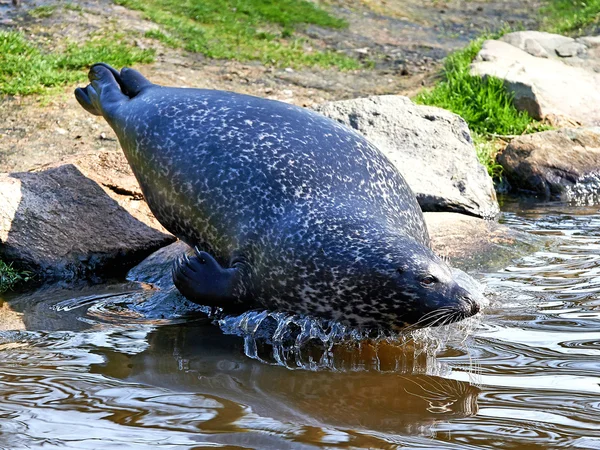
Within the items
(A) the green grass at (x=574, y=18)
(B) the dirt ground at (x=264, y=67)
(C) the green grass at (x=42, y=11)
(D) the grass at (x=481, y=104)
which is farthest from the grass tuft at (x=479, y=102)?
(C) the green grass at (x=42, y=11)

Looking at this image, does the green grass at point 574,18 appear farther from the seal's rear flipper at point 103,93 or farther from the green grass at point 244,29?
the seal's rear flipper at point 103,93

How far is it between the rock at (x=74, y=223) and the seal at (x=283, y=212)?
1.93 ft

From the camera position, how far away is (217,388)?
132 inches

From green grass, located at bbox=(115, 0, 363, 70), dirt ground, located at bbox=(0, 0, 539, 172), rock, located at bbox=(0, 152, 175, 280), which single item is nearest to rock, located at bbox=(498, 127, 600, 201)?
dirt ground, located at bbox=(0, 0, 539, 172)

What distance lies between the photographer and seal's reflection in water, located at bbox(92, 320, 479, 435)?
304cm

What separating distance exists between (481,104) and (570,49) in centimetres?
237

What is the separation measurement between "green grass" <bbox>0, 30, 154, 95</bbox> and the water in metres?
4.12

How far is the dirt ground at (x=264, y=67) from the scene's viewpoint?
7655 mm

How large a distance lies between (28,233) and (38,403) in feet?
7.84

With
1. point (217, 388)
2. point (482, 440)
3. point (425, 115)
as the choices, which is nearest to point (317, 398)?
point (217, 388)

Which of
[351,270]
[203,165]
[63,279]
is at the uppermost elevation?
[203,165]

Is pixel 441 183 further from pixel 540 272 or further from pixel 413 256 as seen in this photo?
pixel 413 256

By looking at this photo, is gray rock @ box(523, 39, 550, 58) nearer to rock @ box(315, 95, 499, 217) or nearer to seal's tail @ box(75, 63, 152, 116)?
rock @ box(315, 95, 499, 217)

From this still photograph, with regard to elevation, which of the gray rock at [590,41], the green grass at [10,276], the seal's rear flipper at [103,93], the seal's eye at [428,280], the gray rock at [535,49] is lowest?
the green grass at [10,276]
